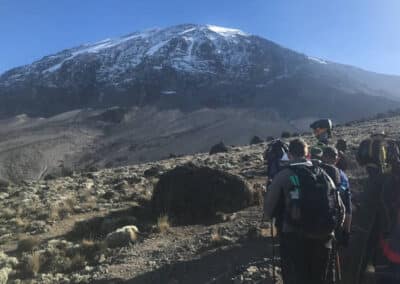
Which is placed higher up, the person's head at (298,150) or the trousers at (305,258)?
the person's head at (298,150)

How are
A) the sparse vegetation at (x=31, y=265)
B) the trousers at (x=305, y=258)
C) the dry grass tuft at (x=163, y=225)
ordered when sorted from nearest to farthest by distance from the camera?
1. the trousers at (x=305, y=258)
2. the sparse vegetation at (x=31, y=265)
3. the dry grass tuft at (x=163, y=225)

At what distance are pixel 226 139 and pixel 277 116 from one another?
21778 mm

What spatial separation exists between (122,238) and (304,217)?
574 cm

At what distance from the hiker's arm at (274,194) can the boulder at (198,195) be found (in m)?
6.09

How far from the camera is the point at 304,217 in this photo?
437 cm

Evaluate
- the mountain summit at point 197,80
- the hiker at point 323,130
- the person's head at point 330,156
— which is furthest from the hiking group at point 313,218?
A: the mountain summit at point 197,80

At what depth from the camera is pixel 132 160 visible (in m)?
69.2

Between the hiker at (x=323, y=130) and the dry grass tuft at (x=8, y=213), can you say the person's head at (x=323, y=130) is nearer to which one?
the hiker at (x=323, y=130)

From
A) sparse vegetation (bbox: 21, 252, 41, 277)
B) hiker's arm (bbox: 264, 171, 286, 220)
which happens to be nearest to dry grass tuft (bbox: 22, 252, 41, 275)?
sparse vegetation (bbox: 21, 252, 41, 277)

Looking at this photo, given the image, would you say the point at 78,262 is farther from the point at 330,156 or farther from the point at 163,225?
the point at 330,156

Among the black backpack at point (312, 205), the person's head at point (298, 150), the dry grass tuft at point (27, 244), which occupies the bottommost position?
the dry grass tuft at point (27, 244)

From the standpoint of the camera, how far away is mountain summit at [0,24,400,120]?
10744 centimetres

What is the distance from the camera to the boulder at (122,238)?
934 cm

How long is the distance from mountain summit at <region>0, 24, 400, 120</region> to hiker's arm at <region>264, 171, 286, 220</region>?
89.4 meters
